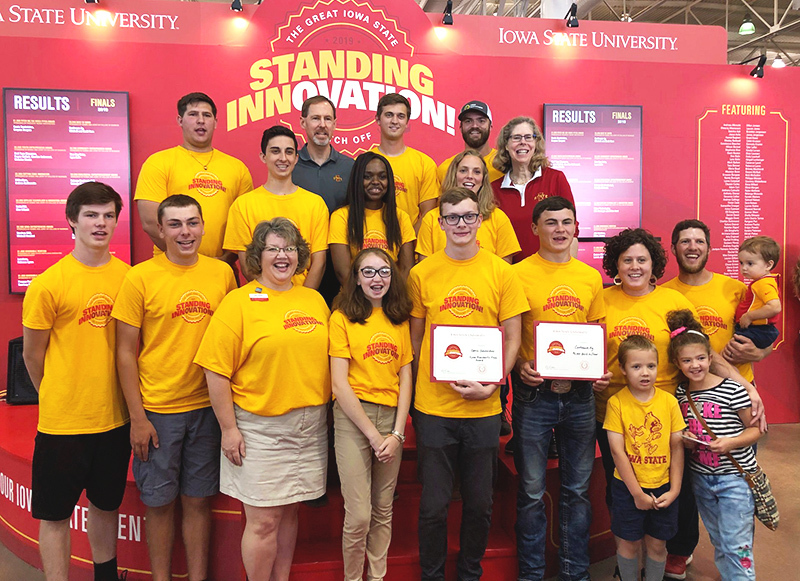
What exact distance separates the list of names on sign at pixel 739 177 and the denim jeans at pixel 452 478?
4.07 meters

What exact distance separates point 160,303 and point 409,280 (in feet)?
3.60

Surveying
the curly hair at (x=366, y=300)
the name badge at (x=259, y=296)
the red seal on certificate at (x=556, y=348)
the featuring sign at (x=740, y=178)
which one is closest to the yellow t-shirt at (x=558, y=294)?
the red seal on certificate at (x=556, y=348)

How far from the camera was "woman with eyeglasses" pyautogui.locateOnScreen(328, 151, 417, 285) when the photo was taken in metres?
2.80

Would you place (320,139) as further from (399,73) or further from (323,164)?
(399,73)

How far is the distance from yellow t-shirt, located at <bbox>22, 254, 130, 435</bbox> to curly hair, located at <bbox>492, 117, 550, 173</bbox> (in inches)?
85.4

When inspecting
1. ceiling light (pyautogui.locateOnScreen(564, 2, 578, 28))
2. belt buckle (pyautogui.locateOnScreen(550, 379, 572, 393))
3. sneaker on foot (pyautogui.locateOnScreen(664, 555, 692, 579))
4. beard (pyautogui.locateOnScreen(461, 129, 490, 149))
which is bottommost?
sneaker on foot (pyautogui.locateOnScreen(664, 555, 692, 579))

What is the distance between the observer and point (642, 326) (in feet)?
8.71

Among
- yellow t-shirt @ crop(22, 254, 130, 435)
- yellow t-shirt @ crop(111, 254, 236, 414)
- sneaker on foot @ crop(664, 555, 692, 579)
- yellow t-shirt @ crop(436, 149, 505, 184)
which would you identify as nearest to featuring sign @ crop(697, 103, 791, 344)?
yellow t-shirt @ crop(436, 149, 505, 184)

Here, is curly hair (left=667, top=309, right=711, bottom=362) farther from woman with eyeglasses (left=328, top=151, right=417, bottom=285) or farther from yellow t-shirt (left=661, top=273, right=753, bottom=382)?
woman with eyeglasses (left=328, top=151, right=417, bottom=285)

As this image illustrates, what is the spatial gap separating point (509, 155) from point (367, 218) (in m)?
0.99

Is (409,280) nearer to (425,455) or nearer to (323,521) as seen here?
(425,455)

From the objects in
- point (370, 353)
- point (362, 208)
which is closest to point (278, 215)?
point (362, 208)

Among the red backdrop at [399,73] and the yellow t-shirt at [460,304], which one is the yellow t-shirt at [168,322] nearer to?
the yellow t-shirt at [460,304]

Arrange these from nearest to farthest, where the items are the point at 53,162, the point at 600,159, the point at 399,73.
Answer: the point at 53,162 < the point at 399,73 < the point at 600,159
